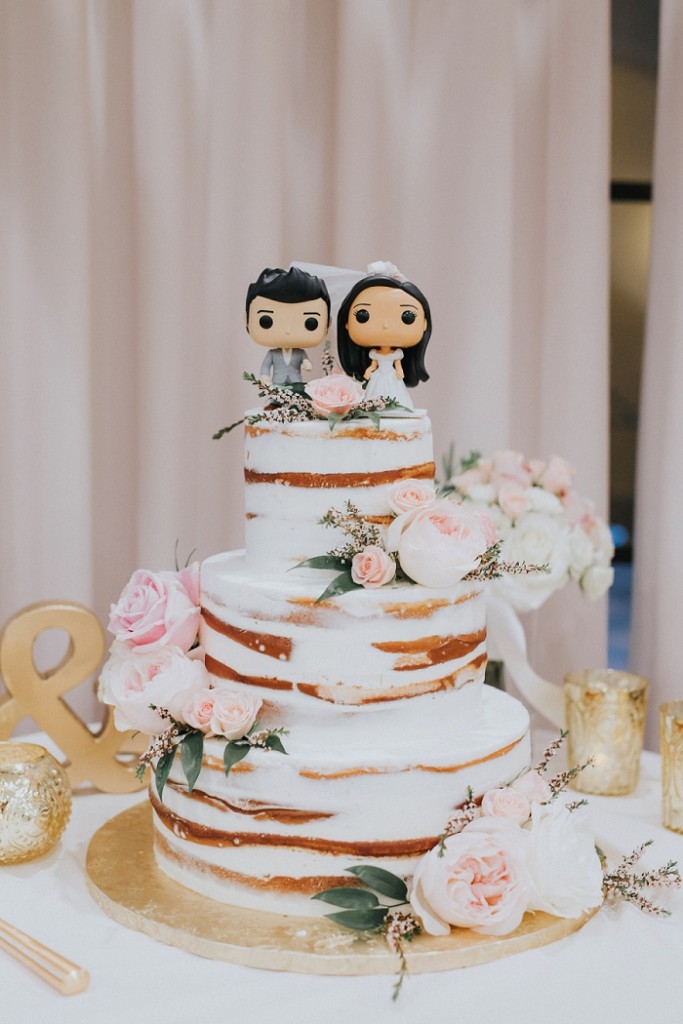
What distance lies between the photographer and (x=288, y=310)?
51.6 inches

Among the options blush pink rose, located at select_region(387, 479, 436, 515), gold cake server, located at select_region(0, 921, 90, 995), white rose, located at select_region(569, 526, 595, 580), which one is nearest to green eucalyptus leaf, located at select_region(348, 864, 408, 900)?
gold cake server, located at select_region(0, 921, 90, 995)

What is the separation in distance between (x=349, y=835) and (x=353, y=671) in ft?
0.63

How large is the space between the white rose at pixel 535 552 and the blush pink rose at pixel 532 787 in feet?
1.96

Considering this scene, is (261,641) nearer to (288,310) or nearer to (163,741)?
(163,741)

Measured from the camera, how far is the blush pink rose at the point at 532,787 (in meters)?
1.25

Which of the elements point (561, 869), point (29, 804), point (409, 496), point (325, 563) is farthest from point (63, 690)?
point (561, 869)

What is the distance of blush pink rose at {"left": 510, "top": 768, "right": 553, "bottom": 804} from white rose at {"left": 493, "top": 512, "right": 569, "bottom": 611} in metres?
0.60

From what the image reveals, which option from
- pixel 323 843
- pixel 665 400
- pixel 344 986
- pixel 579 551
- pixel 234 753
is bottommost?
pixel 344 986

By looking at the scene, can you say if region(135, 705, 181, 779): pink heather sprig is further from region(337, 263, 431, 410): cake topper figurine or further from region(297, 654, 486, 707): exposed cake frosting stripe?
region(337, 263, 431, 410): cake topper figurine

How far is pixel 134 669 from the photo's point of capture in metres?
1.29

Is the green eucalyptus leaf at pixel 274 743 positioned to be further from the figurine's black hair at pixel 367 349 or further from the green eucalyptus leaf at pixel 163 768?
the figurine's black hair at pixel 367 349

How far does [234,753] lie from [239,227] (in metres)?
1.29

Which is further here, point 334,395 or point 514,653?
point 514,653

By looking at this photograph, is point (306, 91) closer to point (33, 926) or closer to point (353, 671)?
point (353, 671)
